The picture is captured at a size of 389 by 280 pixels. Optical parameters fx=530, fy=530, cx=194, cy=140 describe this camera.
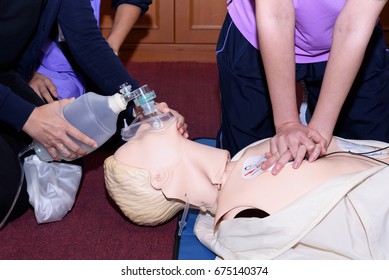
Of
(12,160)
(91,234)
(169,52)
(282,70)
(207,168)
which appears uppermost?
(282,70)

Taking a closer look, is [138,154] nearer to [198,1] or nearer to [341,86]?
[341,86]

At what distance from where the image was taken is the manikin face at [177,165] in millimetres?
1260

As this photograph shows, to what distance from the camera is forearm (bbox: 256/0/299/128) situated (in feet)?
4.31

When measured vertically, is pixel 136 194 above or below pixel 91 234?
above

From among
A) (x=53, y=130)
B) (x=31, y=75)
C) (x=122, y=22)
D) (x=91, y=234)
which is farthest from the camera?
(x=122, y=22)

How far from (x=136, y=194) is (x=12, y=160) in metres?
0.41

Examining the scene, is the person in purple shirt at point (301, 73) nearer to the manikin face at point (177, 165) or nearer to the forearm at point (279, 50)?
the forearm at point (279, 50)

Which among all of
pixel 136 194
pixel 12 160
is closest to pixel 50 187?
pixel 12 160

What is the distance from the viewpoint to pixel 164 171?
126 cm

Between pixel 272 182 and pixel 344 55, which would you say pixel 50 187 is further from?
pixel 344 55

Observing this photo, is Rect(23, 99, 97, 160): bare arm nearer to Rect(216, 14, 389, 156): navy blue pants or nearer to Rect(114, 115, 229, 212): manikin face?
Rect(114, 115, 229, 212): manikin face

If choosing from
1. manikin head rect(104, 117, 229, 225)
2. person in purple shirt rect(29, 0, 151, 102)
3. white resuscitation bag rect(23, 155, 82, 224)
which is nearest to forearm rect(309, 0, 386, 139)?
manikin head rect(104, 117, 229, 225)

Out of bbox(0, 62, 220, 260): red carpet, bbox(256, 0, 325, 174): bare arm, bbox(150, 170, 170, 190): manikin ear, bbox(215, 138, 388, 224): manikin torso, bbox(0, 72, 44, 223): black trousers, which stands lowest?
bbox(0, 62, 220, 260): red carpet

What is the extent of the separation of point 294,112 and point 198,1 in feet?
5.44
